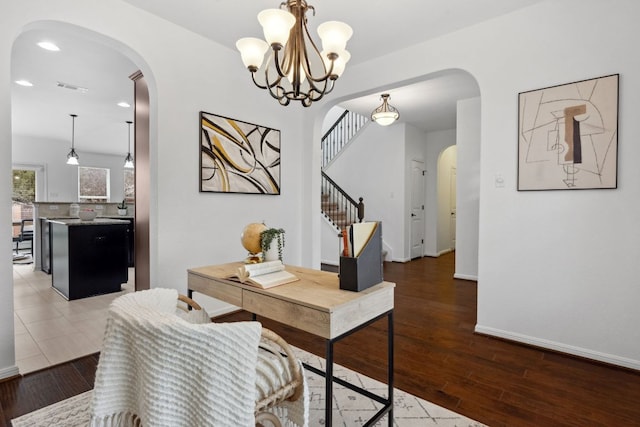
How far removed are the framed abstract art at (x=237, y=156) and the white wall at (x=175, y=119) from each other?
0.08 meters

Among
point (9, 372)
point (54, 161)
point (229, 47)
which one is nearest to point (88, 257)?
point (9, 372)

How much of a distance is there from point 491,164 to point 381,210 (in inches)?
161

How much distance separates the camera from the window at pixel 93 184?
358 inches

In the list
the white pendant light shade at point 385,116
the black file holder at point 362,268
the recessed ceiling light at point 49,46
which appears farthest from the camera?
the white pendant light shade at point 385,116

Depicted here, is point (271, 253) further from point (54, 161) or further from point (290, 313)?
point (54, 161)

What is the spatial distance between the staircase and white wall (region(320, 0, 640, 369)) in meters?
3.88

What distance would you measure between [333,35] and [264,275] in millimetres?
1408

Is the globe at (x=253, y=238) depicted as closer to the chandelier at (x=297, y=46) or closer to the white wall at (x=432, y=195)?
the chandelier at (x=297, y=46)

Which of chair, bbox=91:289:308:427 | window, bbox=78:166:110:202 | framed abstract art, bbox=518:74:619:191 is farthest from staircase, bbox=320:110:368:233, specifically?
window, bbox=78:166:110:202

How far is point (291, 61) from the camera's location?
2059mm

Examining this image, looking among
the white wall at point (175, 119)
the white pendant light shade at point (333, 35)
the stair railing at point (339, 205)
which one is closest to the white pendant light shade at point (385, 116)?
the white wall at point (175, 119)

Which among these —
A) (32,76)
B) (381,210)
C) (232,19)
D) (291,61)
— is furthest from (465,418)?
(32,76)

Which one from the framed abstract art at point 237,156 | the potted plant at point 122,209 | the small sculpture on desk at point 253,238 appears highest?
the framed abstract art at point 237,156

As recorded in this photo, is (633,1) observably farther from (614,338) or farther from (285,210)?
(285,210)
